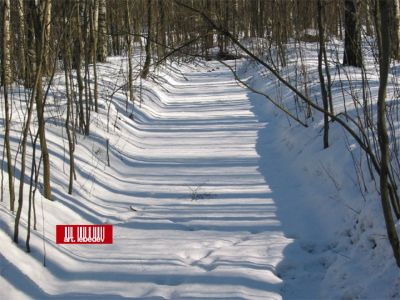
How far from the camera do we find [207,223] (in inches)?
157

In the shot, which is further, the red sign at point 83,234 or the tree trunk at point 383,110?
the red sign at point 83,234

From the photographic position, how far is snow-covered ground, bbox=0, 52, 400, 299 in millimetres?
2865

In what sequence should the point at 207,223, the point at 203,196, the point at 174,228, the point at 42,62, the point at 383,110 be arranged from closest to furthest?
the point at 383,110
the point at 42,62
the point at 174,228
the point at 207,223
the point at 203,196

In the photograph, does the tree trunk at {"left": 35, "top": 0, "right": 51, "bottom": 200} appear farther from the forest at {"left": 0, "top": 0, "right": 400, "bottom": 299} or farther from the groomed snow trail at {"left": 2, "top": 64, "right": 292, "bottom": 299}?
the groomed snow trail at {"left": 2, "top": 64, "right": 292, "bottom": 299}

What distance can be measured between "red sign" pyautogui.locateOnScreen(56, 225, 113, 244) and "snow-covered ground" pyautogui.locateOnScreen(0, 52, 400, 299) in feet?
0.21

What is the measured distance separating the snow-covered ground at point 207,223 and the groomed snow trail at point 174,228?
0.01 m

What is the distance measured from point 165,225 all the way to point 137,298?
1.20 m

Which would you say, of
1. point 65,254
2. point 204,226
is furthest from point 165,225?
point 65,254

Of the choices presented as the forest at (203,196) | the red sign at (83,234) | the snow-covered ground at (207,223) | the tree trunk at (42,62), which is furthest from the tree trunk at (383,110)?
the red sign at (83,234)

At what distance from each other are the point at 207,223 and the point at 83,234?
3.34 feet

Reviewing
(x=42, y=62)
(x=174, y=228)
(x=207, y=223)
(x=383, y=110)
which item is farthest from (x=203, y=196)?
(x=383, y=110)

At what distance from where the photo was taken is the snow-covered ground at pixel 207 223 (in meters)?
2.87

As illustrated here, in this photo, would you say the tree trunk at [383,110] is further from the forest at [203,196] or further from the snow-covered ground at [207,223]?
the snow-covered ground at [207,223]

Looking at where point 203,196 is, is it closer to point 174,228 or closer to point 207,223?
point 207,223
